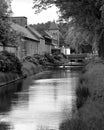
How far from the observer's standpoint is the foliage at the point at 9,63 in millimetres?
33353

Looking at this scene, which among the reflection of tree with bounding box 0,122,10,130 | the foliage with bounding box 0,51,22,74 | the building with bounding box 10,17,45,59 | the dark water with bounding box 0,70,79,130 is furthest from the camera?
the building with bounding box 10,17,45,59

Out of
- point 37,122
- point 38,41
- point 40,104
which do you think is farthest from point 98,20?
point 38,41

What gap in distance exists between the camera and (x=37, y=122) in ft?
42.9

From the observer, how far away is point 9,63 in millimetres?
35000

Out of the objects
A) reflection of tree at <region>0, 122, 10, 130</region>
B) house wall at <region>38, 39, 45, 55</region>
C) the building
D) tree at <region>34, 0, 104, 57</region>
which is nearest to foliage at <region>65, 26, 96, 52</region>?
tree at <region>34, 0, 104, 57</region>

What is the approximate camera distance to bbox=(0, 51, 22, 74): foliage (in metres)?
33.4

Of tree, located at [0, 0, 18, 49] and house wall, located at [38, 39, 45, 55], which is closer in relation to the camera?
tree, located at [0, 0, 18, 49]

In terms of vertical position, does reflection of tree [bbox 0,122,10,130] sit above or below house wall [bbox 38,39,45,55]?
below

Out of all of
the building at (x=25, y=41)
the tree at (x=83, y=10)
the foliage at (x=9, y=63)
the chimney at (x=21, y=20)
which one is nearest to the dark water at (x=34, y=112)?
the tree at (x=83, y=10)

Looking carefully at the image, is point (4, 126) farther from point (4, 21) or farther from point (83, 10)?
point (4, 21)

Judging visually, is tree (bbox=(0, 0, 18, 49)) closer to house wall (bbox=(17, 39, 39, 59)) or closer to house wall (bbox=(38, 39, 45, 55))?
house wall (bbox=(17, 39, 39, 59))

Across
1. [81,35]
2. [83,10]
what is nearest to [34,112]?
[83,10]

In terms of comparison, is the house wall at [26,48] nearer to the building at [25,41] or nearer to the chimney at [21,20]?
the building at [25,41]

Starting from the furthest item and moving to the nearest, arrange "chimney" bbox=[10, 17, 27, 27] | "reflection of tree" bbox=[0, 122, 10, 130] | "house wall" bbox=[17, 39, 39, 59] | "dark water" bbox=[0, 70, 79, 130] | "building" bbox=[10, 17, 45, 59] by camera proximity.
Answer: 1. "chimney" bbox=[10, 17, 27, 27]
2. "building" bbox=[10, 17, 45, 59]
3. "house wall" bbox=[17, 39, 39, 59]
4. "dark water" bbox=[0, 70, 79, 130]
5. "reflection of tree" bbox=[0, 122, 10, 130]
